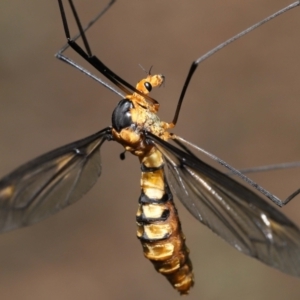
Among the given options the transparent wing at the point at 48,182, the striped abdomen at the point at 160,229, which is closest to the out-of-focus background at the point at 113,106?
the striped abdomen at the point at 160,229

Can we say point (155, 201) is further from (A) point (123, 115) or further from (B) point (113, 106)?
(B) point (113, 106)

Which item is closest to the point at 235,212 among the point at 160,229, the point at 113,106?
the point at 160,229

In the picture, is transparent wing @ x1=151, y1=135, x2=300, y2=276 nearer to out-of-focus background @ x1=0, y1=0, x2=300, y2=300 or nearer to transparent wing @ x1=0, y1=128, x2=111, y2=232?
transparent wing @ x1=0, y1=128, x2=111, y2=232

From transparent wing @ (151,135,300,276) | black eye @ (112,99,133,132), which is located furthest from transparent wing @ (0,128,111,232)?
Answer: transparent wing @ (151,135,300,276)

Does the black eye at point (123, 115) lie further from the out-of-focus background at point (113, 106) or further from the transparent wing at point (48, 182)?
the out-of-focus background at point (113, 106)

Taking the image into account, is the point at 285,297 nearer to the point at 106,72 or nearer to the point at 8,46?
the point at 106,72
